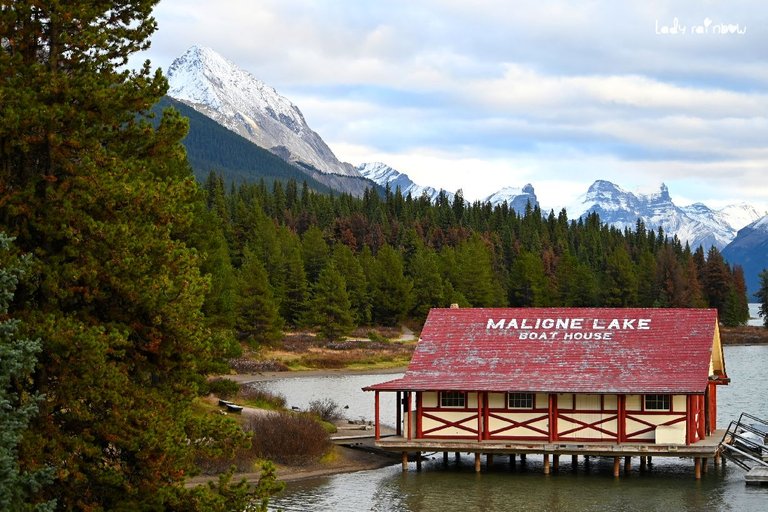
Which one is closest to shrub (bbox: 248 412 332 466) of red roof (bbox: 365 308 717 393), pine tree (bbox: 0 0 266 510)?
red roof (bbox: 365 308 717 393)

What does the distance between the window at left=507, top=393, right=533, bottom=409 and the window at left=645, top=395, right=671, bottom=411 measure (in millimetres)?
4117

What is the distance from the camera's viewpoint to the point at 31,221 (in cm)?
1880

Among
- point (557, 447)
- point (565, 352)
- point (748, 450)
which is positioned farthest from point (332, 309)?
point (557, 447)

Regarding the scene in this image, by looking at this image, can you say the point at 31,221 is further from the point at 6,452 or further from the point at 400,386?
the point at 400,386

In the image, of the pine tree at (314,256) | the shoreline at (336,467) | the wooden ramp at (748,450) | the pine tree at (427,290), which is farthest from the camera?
the pine tree at (314,256)

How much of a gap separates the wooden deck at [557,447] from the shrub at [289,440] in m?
2.49

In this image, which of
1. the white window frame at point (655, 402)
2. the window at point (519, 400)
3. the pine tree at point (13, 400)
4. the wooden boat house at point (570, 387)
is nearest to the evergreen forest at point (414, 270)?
the wooden boat house at point (570, 387)

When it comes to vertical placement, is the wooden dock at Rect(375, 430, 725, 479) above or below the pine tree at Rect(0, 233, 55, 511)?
below

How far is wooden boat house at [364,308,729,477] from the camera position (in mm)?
38531

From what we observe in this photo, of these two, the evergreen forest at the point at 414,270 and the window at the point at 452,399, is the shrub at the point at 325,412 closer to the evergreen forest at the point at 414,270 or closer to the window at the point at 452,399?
the window at the point at 452,399

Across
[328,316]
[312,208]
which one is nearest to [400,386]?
[328,316]

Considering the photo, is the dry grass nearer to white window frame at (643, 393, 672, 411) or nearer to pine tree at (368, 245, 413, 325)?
pine tree at (368, 245, 413, 325)

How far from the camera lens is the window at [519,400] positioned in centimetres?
4019

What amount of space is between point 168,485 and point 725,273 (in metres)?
149
